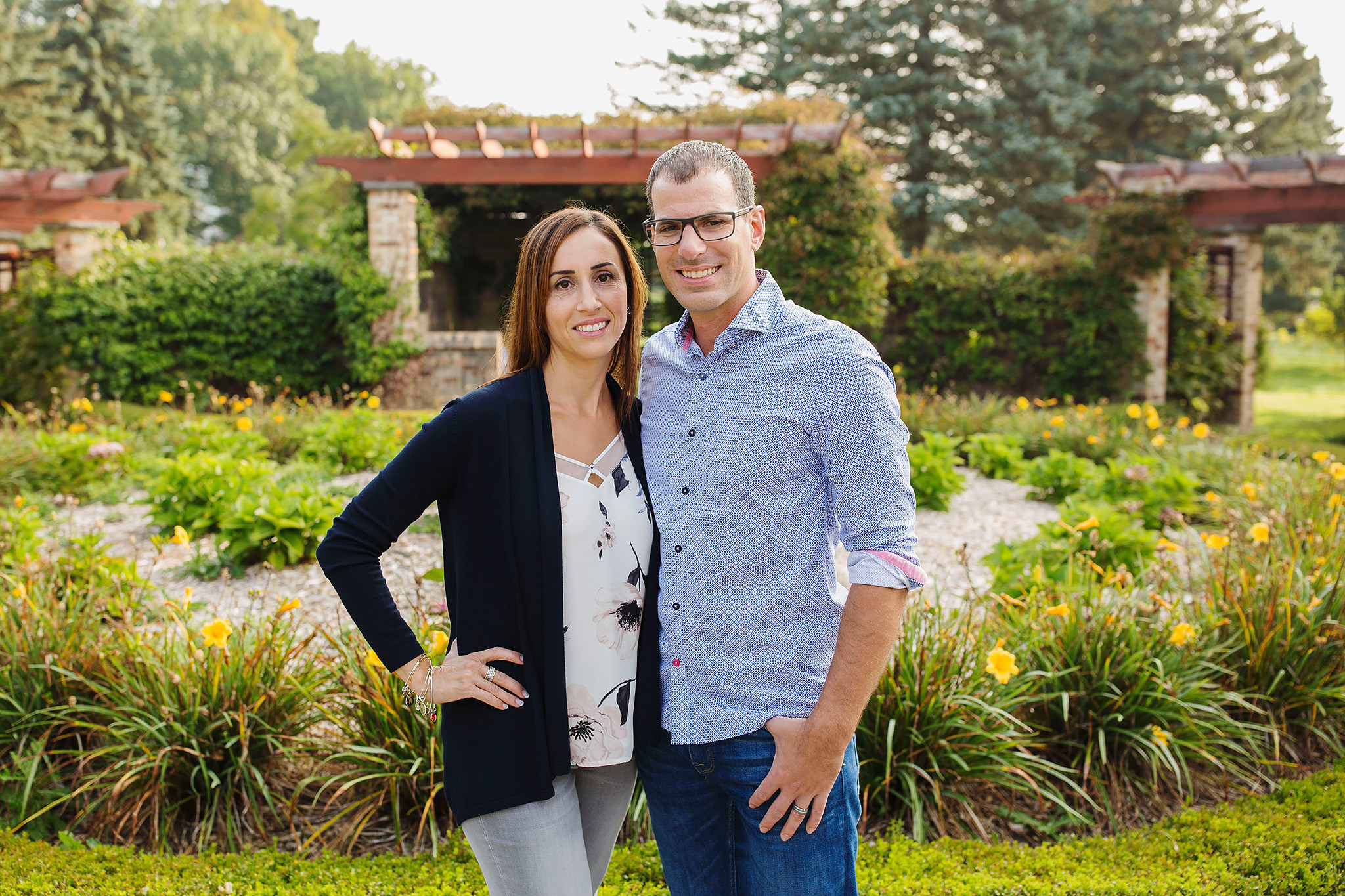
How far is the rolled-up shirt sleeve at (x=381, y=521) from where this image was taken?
5.08 ft

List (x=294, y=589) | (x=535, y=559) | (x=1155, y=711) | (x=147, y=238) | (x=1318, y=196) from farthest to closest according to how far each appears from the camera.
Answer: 1. (x=147, y=238)
2. (x=1318, y=196)
3. (x=294, y=589)
4. (x=1155, y=711)
5. (x=535, y=559)

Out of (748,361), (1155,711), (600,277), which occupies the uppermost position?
(600,277)

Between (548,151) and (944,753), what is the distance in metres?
9.39

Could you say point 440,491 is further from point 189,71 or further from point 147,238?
point 189,71

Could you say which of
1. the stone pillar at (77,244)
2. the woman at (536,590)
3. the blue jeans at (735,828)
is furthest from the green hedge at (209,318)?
the blue jeans at (735,828)

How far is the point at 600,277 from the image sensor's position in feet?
5.65

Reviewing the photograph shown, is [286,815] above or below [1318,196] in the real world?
below

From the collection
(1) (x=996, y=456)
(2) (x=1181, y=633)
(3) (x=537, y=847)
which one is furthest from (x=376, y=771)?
(1) (x=996, y=456)

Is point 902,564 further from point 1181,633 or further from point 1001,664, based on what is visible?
point 1181,633

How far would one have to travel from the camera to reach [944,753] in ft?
9.58

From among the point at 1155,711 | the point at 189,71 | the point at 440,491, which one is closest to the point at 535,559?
the point at 440,491

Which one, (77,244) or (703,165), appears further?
(77,244)

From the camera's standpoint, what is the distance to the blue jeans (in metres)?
1.53

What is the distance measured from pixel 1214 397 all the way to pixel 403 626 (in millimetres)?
13588
